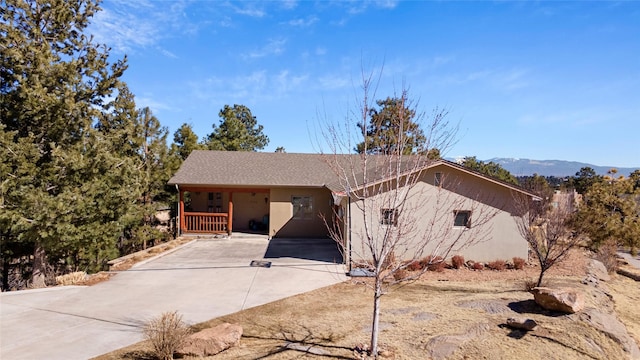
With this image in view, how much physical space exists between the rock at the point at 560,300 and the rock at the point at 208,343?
6.91m

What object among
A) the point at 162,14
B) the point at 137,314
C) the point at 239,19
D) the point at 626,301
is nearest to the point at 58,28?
the point at 162,14

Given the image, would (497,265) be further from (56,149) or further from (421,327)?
(56,149)

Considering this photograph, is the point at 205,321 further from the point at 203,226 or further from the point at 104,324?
the point at 203,226

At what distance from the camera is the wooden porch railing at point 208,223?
63.9 ft

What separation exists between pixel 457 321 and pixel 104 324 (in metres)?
7.83

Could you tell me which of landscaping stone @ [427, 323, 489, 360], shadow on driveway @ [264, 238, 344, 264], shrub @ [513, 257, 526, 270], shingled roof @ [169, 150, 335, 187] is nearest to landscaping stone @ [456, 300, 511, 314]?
landscaping stone @ [427, 323, 489, 360]

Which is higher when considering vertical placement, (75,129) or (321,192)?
(75,129)

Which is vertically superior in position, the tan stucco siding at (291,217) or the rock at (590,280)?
the tan stucco siding at (291,217)

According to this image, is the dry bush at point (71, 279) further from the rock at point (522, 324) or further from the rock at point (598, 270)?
the rock at point (598, 270)

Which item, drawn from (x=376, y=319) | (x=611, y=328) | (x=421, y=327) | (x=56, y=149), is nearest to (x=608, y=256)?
(x=611, y=328)

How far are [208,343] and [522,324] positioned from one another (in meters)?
6.09

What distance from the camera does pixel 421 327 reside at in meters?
7.20

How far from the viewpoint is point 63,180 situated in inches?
517

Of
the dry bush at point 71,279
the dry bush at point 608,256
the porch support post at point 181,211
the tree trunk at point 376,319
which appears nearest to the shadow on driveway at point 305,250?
the porch support post at point 181,211
